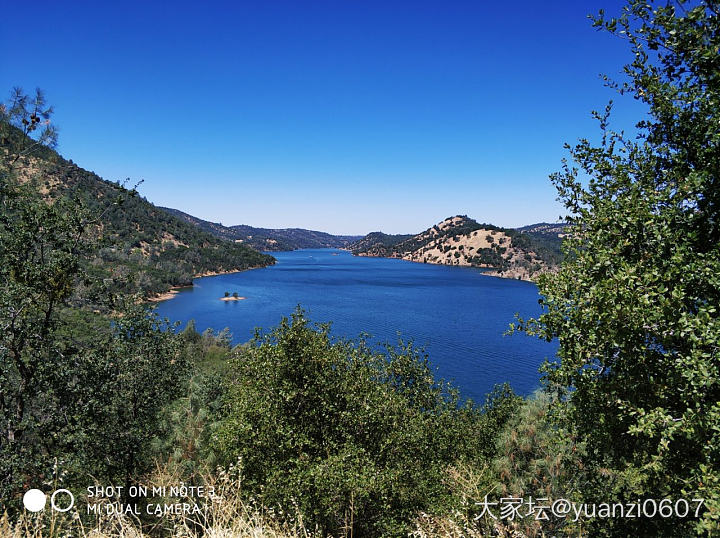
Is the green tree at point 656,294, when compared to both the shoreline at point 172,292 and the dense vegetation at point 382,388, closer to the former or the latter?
the dense vegetation at point 382,388

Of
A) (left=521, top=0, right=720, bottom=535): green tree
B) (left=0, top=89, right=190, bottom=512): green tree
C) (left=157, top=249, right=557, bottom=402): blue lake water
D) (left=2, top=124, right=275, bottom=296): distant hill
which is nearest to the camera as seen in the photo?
(left=521, top=0, right=720, bottom=535): green tree

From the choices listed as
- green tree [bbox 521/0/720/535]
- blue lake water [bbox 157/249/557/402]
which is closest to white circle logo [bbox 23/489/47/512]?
green tree [bbox 521/0/720/535]

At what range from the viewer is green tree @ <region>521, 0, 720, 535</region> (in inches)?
183

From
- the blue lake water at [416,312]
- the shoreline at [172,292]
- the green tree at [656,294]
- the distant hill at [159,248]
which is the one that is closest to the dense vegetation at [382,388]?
the green tree at [656,294]

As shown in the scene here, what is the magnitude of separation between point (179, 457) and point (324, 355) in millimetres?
10352

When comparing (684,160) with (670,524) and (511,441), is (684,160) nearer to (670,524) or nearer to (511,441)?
(670,524)

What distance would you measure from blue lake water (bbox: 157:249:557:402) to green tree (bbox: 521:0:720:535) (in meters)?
16.3

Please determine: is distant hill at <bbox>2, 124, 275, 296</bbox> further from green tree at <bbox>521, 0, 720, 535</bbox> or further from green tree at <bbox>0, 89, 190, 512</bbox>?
green tree at <bbox>521, 0, 720, 535</bbox>

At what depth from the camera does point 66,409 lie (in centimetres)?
882

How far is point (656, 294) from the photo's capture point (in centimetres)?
474

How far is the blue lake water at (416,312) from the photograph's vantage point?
Result: 48.1m

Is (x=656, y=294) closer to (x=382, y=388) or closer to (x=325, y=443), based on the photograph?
(x=325, y=443)

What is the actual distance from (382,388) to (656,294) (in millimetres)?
9634

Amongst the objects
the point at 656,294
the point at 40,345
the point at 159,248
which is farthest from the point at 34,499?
the point at 159,248
